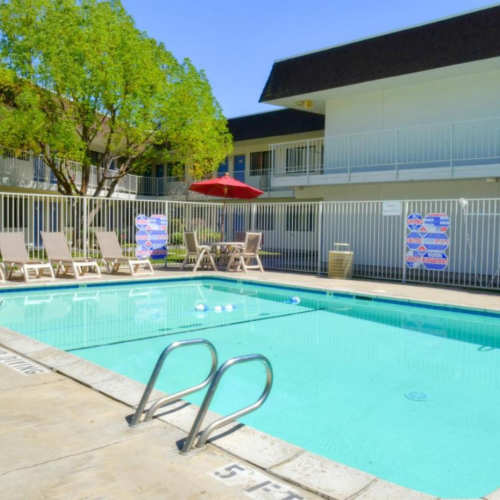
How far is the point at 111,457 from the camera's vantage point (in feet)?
10.5

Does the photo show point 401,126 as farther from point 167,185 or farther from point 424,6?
point 167,185

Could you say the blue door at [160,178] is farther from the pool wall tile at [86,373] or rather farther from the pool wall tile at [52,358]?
the pool wall tile at [86,373]

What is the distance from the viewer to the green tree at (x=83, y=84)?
16.8 metres

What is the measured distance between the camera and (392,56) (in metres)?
16.0

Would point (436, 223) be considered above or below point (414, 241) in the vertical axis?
above

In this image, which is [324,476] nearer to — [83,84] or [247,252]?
[247,252]

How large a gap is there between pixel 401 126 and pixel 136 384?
1497 centimetres

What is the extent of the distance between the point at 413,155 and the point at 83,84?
10997 mm

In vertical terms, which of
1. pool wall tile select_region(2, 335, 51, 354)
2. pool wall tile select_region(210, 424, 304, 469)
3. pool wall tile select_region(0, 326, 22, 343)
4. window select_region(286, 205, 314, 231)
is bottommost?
pool wall tile select_region(210, 424, 304, 469)

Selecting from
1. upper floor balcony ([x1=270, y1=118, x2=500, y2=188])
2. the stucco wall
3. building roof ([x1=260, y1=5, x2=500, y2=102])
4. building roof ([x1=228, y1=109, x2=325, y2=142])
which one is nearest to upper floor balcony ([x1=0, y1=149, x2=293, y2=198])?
building roof ([x1=228, y1=109, x2=325, y2=142])

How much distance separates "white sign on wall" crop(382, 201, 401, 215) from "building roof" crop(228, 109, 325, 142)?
32.6ft

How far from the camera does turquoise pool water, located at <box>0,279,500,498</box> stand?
13.3ft

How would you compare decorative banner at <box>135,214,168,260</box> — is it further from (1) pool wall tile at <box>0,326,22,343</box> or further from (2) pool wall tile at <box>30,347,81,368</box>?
(2) pool wall tile at <box>30,347,81,368</box>

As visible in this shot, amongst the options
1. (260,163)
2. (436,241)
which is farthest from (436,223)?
(260,163)
